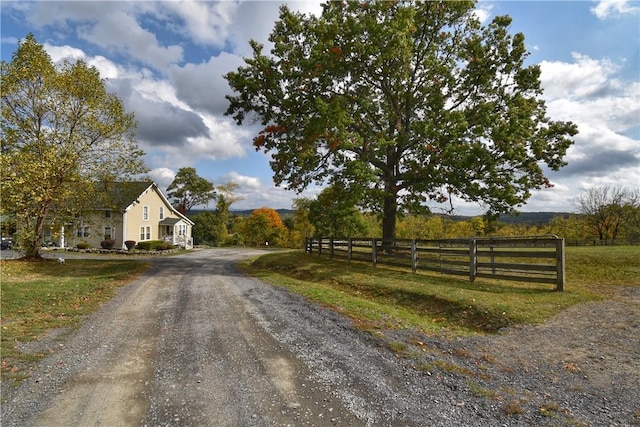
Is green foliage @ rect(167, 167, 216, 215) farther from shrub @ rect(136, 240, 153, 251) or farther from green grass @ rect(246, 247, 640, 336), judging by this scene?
green grass @ rect(246, 247, 640, 336)

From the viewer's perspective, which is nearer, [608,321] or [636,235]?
→ [608,321]

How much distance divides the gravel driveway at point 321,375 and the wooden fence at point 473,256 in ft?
8.15

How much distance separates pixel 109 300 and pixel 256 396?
26.1ft

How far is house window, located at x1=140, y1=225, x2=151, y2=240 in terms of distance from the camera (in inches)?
1560

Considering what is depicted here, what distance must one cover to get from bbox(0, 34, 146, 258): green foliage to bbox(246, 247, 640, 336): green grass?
504 inches

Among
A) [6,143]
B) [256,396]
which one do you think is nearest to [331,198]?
[256,396]

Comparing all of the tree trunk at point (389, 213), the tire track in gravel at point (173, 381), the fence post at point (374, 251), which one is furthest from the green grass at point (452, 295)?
the tree trunk at point (389, 213)

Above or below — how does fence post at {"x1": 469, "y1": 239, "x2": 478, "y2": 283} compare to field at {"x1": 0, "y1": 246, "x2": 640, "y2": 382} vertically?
above

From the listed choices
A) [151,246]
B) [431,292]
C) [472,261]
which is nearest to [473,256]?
[472,261]

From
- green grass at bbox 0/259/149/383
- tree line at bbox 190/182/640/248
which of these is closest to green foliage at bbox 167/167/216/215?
Result: tree line at bbox 190/182/640/248

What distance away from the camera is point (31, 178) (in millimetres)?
16750

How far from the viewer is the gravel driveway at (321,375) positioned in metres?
3.97

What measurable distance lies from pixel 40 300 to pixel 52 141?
12.1m

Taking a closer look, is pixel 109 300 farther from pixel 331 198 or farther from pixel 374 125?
pixel 374 125
